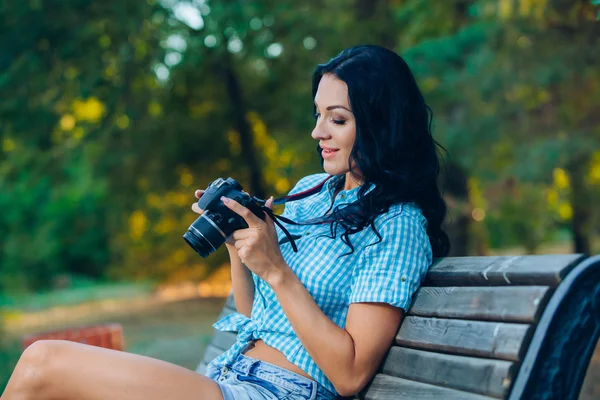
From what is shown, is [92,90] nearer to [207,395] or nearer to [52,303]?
[207,395]

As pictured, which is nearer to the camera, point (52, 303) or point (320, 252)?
point (320, 252)

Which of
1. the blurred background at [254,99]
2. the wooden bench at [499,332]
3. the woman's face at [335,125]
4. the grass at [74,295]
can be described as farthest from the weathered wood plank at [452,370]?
the grass at [74,295]

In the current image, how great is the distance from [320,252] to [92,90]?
6415mm

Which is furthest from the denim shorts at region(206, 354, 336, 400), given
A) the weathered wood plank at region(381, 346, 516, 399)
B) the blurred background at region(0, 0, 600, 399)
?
the blurred background at region(0, 0, 600, 399)

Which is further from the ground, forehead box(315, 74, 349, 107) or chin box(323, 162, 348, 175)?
forehead box(315, 74, 349, 107)

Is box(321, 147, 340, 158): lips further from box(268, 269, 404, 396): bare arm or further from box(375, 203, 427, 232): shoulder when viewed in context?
box(268, 269, 404, 396): bare arm

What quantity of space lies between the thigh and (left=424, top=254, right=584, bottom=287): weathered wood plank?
0.77m

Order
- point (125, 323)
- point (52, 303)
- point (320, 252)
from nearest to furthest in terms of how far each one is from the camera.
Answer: point (320, 252) < point (125, 323) < point (52, 303)

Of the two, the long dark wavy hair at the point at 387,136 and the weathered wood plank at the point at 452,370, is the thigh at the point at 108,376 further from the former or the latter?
the long dark wavy hair at the point at 387,136

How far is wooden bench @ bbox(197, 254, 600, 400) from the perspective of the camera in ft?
5.32

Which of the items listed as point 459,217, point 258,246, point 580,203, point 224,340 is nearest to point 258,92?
point 459,217

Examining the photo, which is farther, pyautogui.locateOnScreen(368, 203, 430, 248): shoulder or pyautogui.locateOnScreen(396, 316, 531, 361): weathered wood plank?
pyautogui.locateOnScreen(368, 203, 430, 248): shoulder

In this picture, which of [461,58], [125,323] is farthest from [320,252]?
[125,323]

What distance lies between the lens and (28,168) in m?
8.88
